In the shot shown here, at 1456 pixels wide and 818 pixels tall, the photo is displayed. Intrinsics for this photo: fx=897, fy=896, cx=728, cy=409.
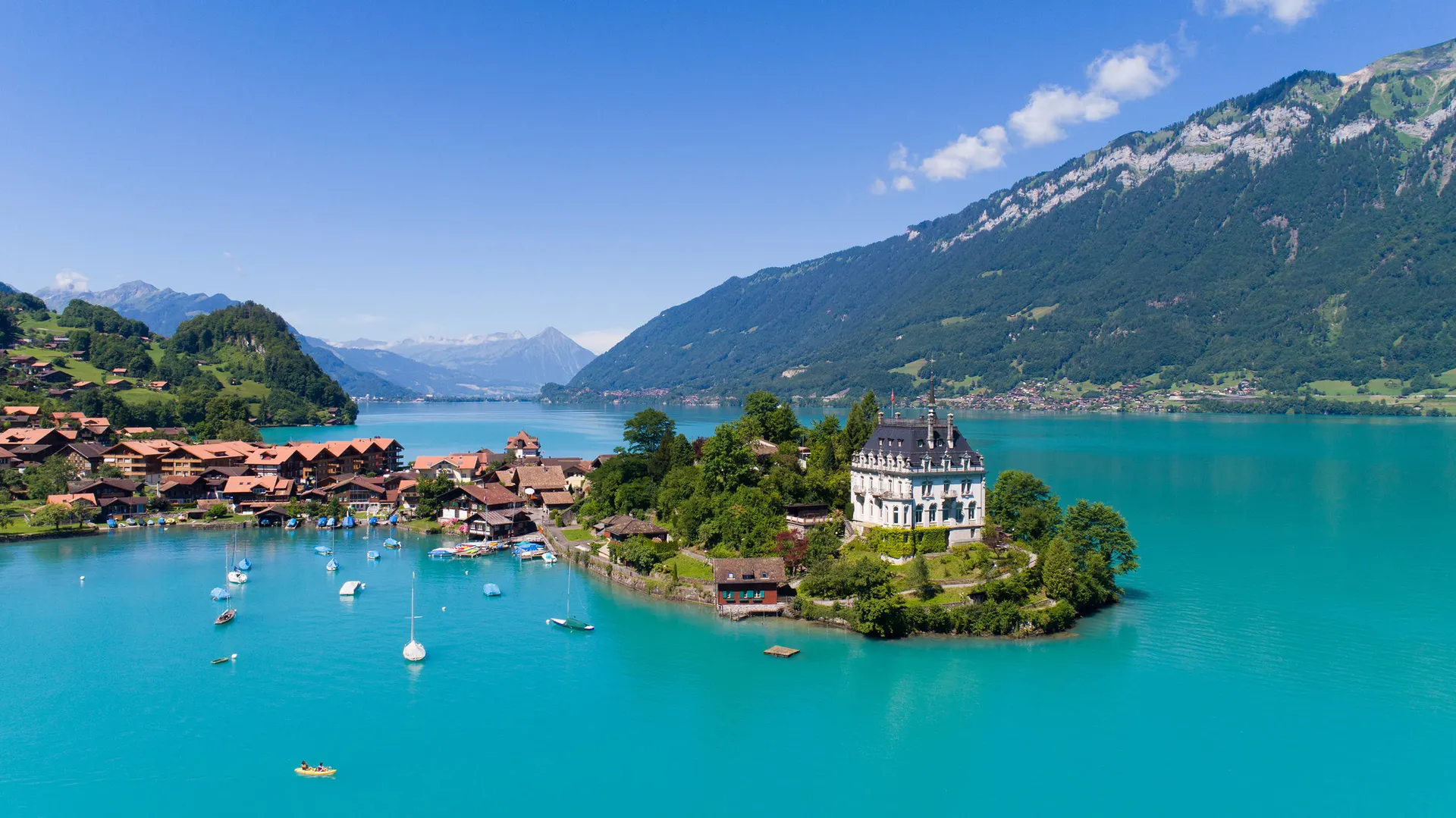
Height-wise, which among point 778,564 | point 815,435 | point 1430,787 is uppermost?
point 815,435

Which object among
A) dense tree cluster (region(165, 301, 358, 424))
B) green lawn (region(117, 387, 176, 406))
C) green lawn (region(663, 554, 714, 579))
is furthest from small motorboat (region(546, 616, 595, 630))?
dense tree cluster (region(165, 301, 358, 424))

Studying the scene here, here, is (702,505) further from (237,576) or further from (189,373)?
(189,373)

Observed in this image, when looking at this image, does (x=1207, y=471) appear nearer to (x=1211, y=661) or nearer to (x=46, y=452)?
(x=1211, y=661)

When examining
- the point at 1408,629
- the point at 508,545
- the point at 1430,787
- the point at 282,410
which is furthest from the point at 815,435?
the point at 282,410

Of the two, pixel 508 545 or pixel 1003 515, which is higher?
pixel 1003 515

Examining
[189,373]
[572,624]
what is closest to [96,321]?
[189,373]

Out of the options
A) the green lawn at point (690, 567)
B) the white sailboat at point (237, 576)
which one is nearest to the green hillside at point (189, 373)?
the white sailboat at point (237, 576)
